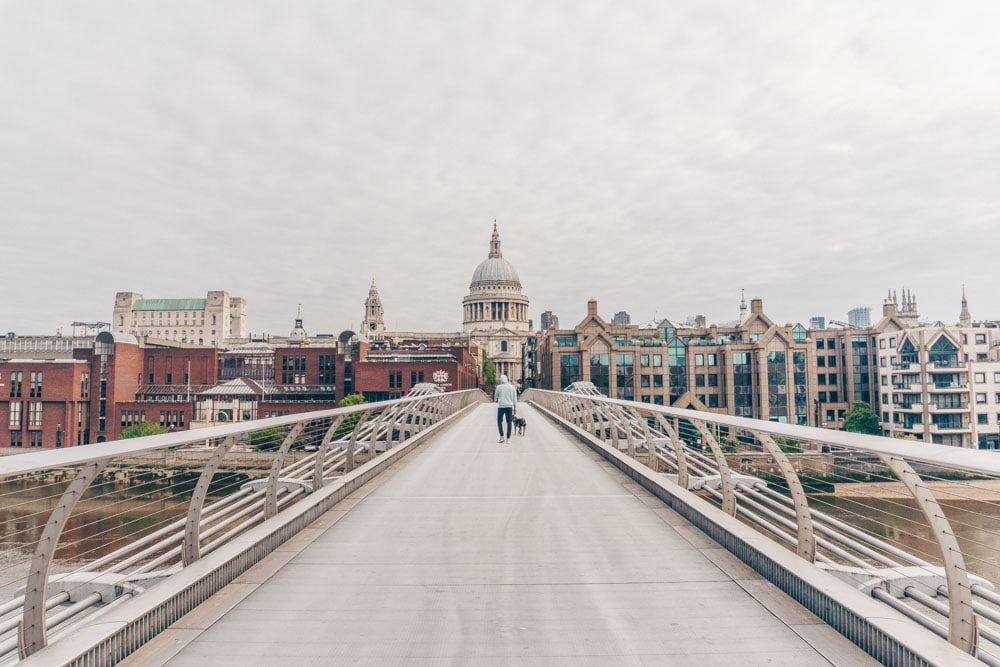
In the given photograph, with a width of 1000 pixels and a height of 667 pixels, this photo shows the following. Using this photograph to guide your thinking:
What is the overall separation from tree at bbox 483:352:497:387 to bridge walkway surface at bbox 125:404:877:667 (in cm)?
12576

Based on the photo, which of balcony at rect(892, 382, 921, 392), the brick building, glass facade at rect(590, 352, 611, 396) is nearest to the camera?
balcony at rect(892, 382, 921, 392)

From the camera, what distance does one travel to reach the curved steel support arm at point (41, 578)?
3.09 m

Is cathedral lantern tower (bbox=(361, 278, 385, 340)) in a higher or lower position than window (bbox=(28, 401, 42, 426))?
higher

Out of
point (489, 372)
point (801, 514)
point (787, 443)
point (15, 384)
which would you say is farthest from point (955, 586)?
point (489, 372)

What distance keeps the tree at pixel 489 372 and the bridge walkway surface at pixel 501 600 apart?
125756mm

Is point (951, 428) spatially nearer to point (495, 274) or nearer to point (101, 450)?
point (101, 450)

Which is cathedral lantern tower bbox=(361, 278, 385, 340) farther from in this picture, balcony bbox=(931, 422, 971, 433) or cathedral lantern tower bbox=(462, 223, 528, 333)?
balcony bbox=(931, 422, 971, 433)

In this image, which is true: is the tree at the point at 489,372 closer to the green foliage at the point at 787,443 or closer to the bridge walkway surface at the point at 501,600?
the green foliage at the point at 787,443

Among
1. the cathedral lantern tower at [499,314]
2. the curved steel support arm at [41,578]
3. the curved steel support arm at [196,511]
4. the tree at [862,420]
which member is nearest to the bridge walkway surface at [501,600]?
the curved steel support arm at [196,511]

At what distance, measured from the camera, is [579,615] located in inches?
164

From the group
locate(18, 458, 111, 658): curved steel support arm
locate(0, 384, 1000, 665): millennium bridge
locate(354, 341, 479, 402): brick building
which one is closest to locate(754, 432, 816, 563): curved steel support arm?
locate(0, 384, 1000, 665): millennium bridge

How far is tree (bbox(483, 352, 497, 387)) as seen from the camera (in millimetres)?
134875

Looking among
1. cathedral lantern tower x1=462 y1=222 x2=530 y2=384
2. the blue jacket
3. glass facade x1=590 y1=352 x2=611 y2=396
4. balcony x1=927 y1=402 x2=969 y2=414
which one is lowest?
balcony x1=927 y1=402 x2=969 y2=414

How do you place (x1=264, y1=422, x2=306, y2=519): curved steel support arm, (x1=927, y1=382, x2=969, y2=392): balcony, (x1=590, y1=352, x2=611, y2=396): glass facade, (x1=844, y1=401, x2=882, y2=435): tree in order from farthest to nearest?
(x1=590, y1=352, x2=611, y2=396): glass facade < (x1=844, y1=401, x2=882, y2=435): tree < (x1=927, y1=382, x2=969, y2=392): balcony < (x1=264, y1=422, x2=306, y2=519): curved steel support arm
